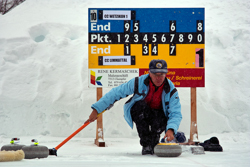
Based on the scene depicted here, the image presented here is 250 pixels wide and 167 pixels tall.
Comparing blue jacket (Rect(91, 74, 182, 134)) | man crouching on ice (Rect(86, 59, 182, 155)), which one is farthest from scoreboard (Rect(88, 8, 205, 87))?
blue jacket (Rect(91, 74, 182, 134))

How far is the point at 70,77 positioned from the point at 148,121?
3.99m

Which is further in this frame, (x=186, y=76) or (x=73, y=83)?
(x=73, y=83)

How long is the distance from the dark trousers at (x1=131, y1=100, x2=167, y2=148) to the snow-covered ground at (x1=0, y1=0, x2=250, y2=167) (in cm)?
141

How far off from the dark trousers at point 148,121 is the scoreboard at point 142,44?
1.92 m

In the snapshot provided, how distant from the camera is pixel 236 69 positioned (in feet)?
24.3

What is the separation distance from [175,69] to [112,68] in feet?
3.26

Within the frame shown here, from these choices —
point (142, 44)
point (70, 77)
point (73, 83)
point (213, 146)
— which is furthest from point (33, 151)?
point (70, 77)

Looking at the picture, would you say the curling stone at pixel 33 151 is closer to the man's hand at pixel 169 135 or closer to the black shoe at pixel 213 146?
the man's hand at pixel 169 135

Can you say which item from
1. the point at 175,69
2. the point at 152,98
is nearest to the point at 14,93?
the point at 175,69

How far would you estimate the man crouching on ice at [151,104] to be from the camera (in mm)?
3084

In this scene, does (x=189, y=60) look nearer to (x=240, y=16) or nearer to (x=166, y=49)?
(x=166, y=49)

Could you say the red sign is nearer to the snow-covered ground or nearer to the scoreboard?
the scoreboard

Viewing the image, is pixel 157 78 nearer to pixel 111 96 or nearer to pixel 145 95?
pixel 145 95

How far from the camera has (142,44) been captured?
5281 mm
